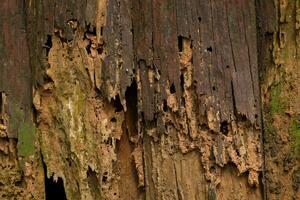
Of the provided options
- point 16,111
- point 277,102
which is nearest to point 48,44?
point 16,111

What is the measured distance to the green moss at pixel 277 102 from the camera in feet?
10.3

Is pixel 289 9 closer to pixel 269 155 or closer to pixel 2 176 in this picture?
pixel 269 155

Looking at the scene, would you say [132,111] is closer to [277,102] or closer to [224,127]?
[224,127]

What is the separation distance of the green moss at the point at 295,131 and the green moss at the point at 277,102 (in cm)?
8

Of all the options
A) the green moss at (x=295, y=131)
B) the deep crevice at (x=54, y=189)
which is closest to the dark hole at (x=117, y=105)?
the deep crevice at (x=54, y=189)

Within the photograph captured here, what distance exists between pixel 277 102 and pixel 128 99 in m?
0.74

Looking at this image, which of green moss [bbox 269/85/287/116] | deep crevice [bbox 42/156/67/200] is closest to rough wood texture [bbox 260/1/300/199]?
green moss [bbox 269/85/287/116]

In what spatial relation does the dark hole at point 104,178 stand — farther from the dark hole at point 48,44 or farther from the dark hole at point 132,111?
the dark hole at point 48,44

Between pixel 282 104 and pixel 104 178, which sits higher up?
pixel 282 104

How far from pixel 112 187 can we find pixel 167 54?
0.69 m

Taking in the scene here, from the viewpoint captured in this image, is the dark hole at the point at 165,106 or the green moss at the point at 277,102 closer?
the dark hole at the point at 165,106

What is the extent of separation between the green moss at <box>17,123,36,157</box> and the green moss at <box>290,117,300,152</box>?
1.28m

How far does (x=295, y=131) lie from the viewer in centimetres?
311

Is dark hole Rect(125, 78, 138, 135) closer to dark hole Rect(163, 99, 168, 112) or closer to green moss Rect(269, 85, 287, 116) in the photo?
dark hole Rect(163, 99, 168, 112)
